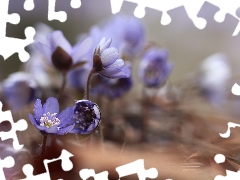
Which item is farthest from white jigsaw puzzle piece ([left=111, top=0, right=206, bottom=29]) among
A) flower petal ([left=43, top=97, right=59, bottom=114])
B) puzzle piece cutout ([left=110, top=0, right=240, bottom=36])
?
flower petal ([left=43, top=97, right=59, bottom=114])

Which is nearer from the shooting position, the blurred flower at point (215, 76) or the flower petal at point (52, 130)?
the flower petal at point (52, 130)

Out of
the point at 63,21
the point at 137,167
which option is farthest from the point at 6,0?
the point at 137,167

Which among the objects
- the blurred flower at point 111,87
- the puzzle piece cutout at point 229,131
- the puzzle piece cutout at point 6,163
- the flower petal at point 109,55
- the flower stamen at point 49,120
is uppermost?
the flower petal at point 109,55

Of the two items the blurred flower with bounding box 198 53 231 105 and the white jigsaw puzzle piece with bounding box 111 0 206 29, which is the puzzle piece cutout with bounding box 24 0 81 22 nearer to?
the white jigsaw puzzle piece with bounding box 111 0 206 29

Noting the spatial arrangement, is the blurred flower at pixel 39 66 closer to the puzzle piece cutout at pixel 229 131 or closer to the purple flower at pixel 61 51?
the purple flower at pixel 61 51

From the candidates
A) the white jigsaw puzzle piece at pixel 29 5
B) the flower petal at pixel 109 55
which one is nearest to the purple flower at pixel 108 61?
the flower petal at pixel 109 55

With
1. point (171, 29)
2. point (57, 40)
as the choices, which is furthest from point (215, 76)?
point (57, 40)

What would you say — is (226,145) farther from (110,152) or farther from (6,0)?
(6,0)
